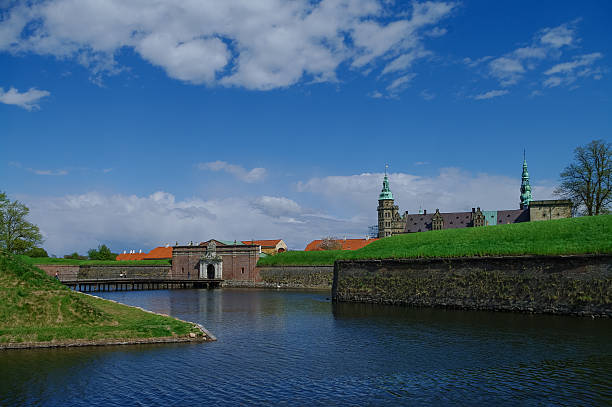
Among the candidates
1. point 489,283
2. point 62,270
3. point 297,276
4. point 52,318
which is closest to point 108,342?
point 52,318

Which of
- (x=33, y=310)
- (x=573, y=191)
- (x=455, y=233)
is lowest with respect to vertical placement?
(x=33, y=310)

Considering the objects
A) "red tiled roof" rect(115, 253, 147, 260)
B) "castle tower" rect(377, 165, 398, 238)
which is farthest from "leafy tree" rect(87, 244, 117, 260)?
"castle tower" rect(377, 165, 398, 238)

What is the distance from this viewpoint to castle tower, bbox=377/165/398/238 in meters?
107

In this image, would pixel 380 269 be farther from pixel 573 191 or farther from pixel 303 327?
pixel 573 191

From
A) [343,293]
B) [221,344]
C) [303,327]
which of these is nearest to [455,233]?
[343,293]

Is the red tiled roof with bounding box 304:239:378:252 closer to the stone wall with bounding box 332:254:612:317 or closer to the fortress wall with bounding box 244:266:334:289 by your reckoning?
the fortress wall with bounding box 244:266:334:289

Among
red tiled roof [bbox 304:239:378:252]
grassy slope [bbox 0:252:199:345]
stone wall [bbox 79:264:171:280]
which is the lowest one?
stone wall [bbox 79:264:171:280]

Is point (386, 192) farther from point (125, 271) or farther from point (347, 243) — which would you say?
point (125, 271)

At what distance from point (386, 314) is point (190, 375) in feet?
55.3

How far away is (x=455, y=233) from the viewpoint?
121 ft

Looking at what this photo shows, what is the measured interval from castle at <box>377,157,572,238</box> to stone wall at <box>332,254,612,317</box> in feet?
184

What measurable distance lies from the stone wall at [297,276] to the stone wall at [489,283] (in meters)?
19.3

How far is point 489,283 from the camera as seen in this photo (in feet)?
95.8

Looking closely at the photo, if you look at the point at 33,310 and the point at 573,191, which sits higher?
the point at 573,191
